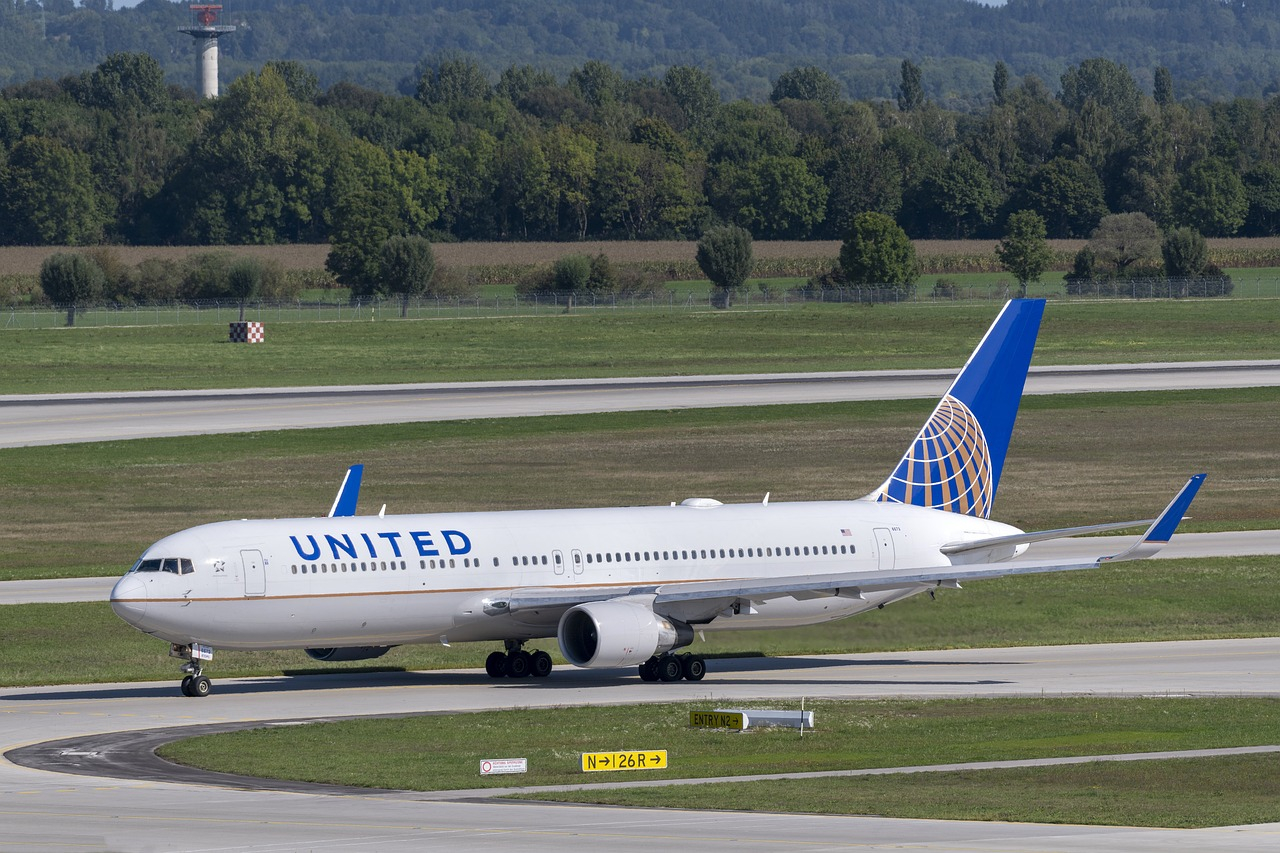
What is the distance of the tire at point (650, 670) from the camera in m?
47.0

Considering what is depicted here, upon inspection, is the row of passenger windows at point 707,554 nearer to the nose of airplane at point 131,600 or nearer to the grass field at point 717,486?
the grass field at point 717,486

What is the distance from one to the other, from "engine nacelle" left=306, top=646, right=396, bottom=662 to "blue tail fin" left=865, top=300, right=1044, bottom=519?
46.3 feet

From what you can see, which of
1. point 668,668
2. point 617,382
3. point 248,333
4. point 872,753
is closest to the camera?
point 872,753

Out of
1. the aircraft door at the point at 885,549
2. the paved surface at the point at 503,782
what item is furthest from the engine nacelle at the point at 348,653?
the aircraft door at the point at 885,549

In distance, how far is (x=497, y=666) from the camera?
4809 centimetres

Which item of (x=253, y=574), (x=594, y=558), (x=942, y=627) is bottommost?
(x=942, y=627)

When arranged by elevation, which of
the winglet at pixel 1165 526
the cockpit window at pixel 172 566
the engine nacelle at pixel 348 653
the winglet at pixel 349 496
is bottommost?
the engine nacelle at pixel 348 653

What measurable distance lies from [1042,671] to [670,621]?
355 inches

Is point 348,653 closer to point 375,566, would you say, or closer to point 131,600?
point 375,566

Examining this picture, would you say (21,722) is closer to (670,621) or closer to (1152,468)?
(670,621)

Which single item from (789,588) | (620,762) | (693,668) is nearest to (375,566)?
(693,668)

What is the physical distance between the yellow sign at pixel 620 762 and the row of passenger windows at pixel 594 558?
11.6 metres

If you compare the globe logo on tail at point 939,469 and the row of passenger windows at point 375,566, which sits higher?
the globe logo on tail at point 939,469

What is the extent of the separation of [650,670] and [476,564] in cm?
488
